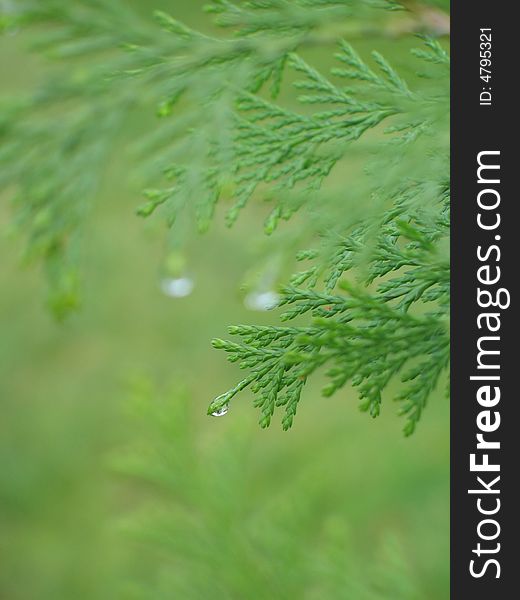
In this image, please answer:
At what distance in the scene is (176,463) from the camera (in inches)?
85.4

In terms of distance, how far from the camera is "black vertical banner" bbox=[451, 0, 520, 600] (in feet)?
3.34

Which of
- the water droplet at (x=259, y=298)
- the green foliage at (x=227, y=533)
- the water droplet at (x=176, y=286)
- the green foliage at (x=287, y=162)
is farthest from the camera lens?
the green foliage at (x=227, y=533)

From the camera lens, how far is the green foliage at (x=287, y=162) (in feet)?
3.27

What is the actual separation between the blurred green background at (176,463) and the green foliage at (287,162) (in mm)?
162

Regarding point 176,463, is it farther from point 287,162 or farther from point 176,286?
point 287,162

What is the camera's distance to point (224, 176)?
4.16 ft

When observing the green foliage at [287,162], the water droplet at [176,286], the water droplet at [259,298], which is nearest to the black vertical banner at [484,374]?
the green foliage at [287,162]

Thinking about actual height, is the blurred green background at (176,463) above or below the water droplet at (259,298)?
above

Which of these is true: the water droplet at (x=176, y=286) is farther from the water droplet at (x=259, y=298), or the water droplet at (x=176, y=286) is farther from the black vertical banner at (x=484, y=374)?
the black vertical banner at (x=484, y=374)

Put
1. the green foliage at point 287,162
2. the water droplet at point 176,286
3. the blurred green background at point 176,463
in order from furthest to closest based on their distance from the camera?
the blurred green background at point 176,463 < the water droplet at point 176,286 < the green foliage at point 287,162

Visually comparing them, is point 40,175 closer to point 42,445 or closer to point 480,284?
point 480,284

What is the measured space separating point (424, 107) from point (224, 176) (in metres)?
0.34

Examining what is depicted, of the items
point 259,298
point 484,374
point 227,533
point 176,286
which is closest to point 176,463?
point 227,533

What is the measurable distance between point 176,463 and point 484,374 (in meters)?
1.32
